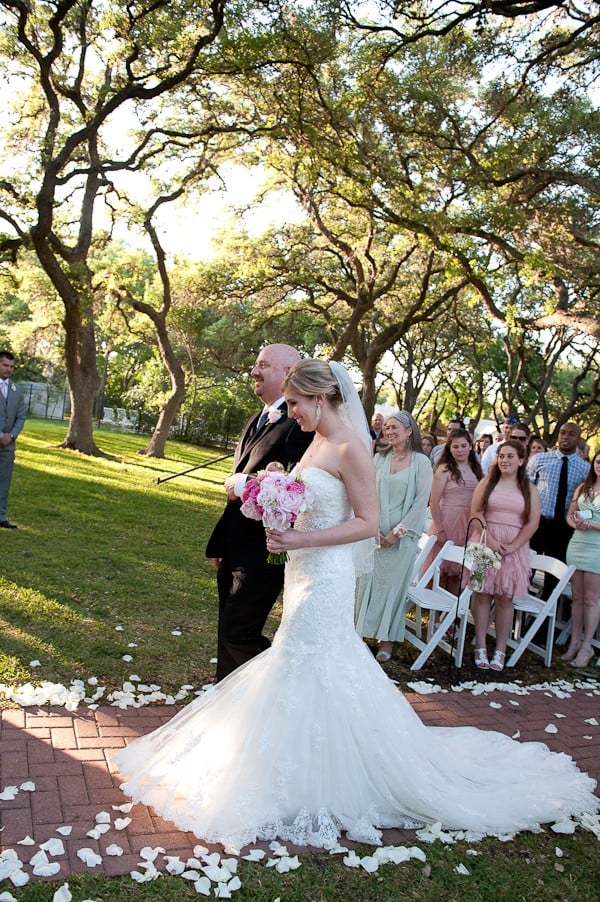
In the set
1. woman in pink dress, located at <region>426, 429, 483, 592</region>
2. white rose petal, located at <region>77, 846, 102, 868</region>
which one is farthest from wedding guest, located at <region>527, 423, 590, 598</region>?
white rose petal, located at <region>77, 846, 102, 868</region>

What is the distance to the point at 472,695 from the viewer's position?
582cm

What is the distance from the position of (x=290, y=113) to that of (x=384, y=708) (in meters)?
11.9

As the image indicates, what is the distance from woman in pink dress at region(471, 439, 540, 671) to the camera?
6.78m

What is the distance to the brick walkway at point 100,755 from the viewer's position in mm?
3295

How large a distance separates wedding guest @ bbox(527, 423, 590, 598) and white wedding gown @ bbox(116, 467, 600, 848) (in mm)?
4285

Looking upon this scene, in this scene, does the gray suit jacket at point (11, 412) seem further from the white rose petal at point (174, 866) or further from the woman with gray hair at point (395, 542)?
the white rose petal at point (174, 866)

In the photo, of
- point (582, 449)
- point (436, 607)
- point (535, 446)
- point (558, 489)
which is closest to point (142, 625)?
point (436, 607)

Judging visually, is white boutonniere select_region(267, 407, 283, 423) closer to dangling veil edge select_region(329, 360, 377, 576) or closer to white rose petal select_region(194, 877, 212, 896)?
dangling veil edge select_region(329, 360, 377, 576)

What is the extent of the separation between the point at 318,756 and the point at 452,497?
465 centimetres

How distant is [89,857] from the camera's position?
3135 mm

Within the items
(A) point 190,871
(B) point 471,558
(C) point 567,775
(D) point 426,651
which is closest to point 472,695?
(D) point 426,651

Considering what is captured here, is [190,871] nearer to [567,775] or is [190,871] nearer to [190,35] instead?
[567,775]

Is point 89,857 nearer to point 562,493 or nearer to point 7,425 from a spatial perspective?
point 562,493

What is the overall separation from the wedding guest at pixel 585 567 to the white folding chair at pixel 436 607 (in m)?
1.10
